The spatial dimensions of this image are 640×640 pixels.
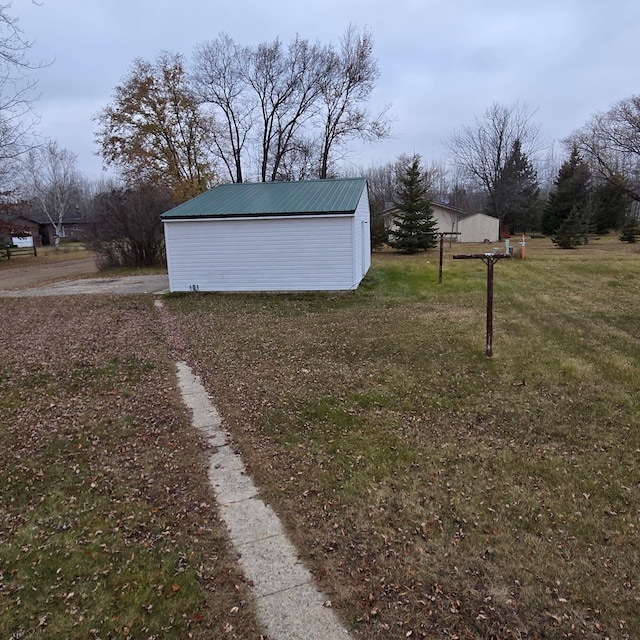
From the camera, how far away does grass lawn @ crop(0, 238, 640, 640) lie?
2316 millimetres

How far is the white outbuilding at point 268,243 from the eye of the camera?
11.7m

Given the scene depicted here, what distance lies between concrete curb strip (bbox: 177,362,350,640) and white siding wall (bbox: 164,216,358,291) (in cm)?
817

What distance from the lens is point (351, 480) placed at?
3.47m

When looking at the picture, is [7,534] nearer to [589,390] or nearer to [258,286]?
[589,390]

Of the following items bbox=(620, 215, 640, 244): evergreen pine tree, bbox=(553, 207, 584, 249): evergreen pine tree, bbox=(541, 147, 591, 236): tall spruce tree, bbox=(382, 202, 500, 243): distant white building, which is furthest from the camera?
bbox=(541, 147, 591, 236): tall spruce tree

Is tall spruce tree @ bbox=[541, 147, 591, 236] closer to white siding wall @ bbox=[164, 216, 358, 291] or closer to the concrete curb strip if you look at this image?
white siding wall @ bbox=[164, 216, 358, 291]

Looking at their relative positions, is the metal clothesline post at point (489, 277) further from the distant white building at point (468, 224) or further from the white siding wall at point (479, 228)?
the white siding wall at point (479, 228)

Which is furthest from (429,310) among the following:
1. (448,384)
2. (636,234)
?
(636,234)

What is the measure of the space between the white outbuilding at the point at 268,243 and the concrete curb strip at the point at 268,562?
8.20 m

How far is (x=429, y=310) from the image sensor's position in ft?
31.9

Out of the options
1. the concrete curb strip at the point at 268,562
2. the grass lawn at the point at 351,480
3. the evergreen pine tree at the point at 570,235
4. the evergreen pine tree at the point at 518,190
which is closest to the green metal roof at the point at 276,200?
the grass lawn at the point at 351,480

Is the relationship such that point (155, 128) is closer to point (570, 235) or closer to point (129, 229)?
point (129, 229)

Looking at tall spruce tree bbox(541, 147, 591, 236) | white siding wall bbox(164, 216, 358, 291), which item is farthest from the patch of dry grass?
tall spruce tree bbox(541, 147, 591, 236)

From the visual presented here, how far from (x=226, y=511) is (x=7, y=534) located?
1397mm
